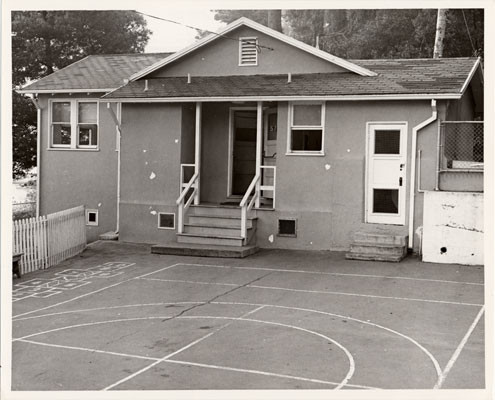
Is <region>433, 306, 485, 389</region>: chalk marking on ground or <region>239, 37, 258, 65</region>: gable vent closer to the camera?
<region>433, 306, 485, 389</region>: chalk marking on ground

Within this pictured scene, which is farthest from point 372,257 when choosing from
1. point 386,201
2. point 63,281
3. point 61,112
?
point 61,112

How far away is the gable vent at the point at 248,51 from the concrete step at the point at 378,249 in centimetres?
521

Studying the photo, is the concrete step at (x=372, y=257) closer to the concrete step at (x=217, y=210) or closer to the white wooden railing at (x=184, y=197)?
the concrete step at (x=217, y=210)

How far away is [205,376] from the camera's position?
24.8 ft

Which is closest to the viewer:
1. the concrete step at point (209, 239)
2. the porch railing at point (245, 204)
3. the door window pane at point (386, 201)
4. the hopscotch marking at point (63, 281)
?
the hopscotch marking at point (63, 281)

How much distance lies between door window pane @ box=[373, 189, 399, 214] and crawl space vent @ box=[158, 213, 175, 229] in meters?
4.89

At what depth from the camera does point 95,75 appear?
65.1 feet

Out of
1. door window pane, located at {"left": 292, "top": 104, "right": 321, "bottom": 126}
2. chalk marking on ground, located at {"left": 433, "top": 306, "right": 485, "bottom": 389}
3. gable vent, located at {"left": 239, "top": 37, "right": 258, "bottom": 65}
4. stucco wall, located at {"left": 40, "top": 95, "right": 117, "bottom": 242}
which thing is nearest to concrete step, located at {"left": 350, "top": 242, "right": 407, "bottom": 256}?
door window pane, located at {"left": 292, "top": 104, "right": 321, "bottom": 126}

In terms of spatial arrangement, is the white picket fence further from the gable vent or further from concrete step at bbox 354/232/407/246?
concrete step at bbox 354/232/407/246

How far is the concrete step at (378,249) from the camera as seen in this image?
14.3m

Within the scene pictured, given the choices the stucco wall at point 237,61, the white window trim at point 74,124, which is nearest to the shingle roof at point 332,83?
the stucco wall at point 237,61

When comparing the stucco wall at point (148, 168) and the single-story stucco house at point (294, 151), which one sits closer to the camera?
the single-story stucco house at point (294, 151)

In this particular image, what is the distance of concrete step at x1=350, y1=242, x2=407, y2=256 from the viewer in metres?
14.3
